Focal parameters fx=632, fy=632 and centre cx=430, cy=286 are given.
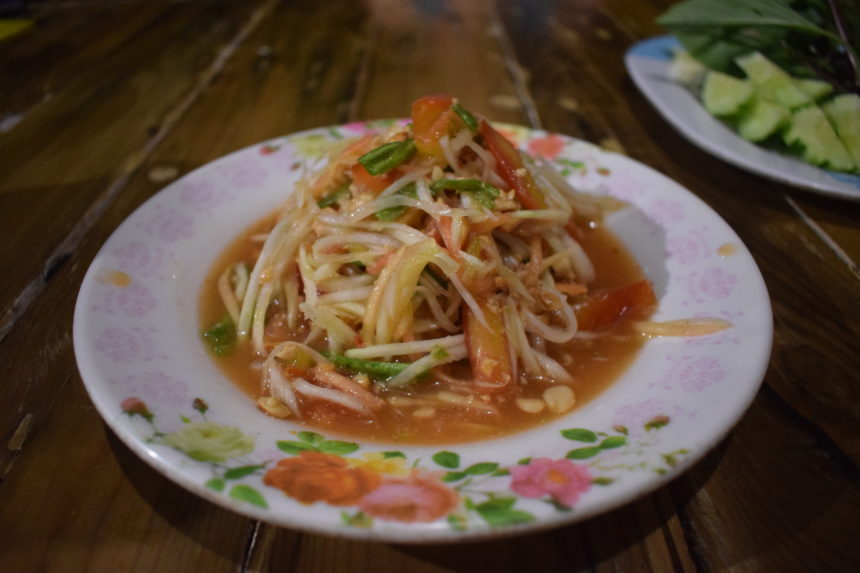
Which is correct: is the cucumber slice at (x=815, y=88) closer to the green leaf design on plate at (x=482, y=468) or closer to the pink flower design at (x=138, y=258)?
Answer: the green leaf design on plate at (x=482, y=468)

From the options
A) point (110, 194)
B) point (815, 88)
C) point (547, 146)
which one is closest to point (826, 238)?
point (815, 88)

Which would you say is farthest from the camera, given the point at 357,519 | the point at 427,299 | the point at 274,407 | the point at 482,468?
the point at 427,299

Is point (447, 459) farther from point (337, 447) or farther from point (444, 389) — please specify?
point (444, 389)

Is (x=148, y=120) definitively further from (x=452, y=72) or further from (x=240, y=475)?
(x=240, y=475)

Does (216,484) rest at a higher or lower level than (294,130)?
higher

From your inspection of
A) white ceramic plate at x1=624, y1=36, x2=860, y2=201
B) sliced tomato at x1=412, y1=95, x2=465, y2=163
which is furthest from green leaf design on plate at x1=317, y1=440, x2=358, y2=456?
white ceramic plate at x1=624, y1=36, x2=860, y2=201

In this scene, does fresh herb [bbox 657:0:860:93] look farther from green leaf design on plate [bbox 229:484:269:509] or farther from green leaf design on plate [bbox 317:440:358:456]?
green leaf design on plate [bbox 229:484:269:509]

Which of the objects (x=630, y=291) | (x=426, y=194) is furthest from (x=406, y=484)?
(x=630, y=291)
